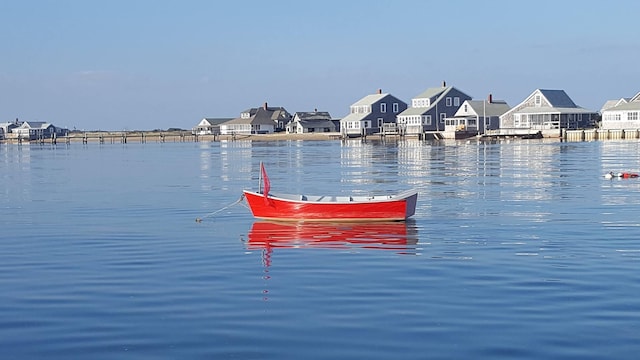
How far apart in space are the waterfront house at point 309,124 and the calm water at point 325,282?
15194cm

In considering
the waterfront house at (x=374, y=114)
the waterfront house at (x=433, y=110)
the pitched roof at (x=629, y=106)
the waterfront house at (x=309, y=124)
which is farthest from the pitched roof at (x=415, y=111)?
the waterfront house at (x=309, y=124)

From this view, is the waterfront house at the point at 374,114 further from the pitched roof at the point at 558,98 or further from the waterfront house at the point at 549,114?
the pitched roof at the point at 558,98

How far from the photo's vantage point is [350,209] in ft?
96.8

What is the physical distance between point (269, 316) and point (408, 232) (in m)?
12.3

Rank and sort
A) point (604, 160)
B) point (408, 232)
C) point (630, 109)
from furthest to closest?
point (630, 109)
point (604, 160)
point (408, 232)

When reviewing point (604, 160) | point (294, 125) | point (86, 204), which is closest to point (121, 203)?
point (86, 204)

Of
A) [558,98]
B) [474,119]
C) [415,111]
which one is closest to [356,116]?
[415,111]

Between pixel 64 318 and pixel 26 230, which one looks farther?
pixel 26 230

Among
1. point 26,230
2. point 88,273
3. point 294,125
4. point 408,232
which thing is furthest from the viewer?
point 294,125

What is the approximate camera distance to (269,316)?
52.1 ft

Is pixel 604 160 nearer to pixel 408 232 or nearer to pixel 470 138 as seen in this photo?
pixel 408 232

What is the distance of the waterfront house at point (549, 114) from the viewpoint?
128750 millimetres

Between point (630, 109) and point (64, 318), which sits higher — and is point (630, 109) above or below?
above

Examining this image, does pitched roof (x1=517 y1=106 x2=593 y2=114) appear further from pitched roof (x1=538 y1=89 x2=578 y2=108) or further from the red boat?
the red boat
